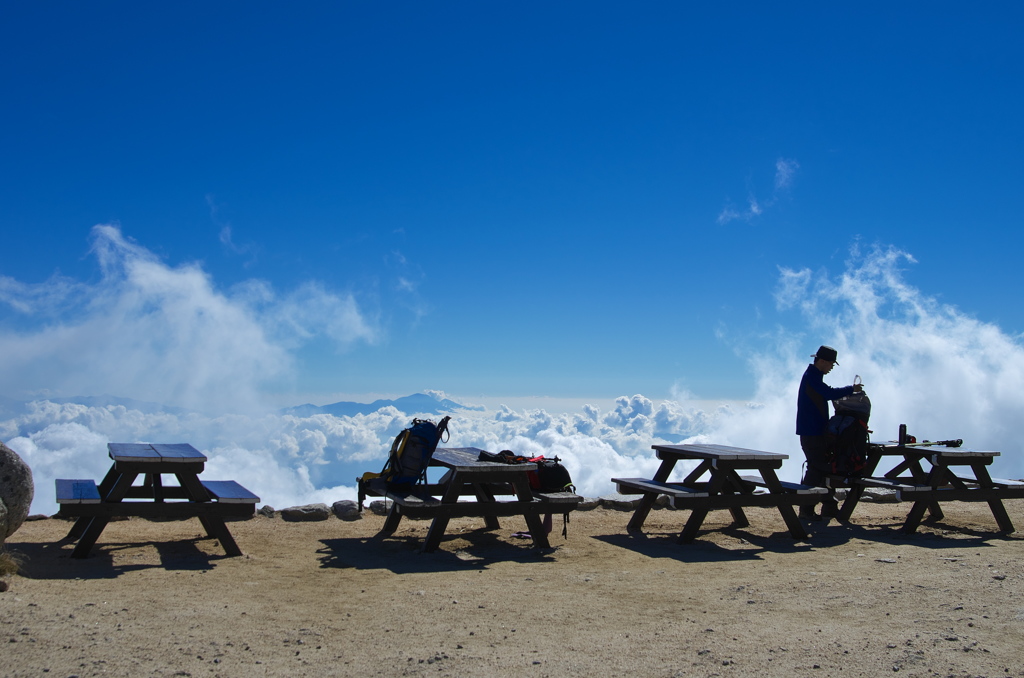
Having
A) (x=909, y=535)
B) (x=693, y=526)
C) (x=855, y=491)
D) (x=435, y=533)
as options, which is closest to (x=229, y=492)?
(x=435, y=533)

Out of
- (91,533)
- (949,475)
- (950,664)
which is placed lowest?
(950,664)

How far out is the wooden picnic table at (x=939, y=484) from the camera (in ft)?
33.5

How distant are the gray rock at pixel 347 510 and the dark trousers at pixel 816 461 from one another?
6353mm

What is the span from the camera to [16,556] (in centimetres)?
751

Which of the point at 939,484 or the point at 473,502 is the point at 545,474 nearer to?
the point at 473,502

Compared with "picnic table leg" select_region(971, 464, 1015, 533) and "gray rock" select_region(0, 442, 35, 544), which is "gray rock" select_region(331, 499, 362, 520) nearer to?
"gray rock" select_region(0, 442, 35, 544)

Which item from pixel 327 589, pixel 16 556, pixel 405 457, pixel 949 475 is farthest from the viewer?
pixel 949 475

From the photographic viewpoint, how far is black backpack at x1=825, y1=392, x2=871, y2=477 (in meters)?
10.9

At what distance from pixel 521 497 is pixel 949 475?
6252 millimetres

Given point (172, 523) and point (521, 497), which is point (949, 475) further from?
point (172, 523)

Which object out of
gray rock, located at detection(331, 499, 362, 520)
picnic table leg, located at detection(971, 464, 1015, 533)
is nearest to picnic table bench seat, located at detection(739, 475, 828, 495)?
picnic table leg, located at detection(971, 464, 1015, 533)

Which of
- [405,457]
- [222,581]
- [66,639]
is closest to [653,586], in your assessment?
[405,457]

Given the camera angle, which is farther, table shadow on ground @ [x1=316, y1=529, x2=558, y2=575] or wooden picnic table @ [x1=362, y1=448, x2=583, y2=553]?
wooden picnic table @ [x1=362, y1=448, x2=583, y2=553]

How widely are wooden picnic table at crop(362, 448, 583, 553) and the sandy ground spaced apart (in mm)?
346
